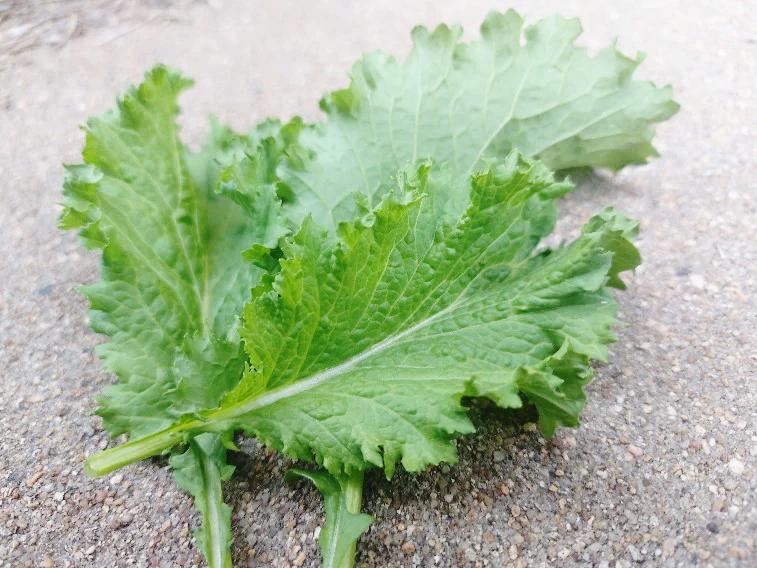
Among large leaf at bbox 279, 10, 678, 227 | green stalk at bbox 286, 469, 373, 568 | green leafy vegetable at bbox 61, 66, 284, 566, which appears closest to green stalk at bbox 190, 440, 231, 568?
green leafy vegetable at bbox 61, 66, 284, 566

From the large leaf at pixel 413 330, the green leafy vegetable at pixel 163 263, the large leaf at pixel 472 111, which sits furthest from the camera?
the large leaf at pixel 472 111

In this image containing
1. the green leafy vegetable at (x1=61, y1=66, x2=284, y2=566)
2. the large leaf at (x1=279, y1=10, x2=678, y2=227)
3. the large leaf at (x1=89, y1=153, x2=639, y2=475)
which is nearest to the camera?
the large leaf at (x1=89, y1=153, x2=639, y2=475)

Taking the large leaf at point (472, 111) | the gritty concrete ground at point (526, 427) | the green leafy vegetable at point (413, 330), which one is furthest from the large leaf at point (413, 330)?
the large leaf at point (472, 111)

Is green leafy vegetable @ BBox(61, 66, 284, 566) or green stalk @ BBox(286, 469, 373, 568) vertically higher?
green leafy vegetable @ BBox(61, 66, 284, 566)

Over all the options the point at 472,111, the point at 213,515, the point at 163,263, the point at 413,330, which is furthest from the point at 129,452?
the point at 472,111

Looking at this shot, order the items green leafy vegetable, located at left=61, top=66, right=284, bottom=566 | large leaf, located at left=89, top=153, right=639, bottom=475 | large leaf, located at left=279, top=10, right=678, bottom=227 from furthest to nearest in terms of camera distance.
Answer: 1. large leaf, located at left=279, top=10, right=678, bottom=227
2. green leafy vegetable, located at left=61, top=66, right=284, bottom=566
3. large leaf, located at left=89, top=153, right=639, bottom=475

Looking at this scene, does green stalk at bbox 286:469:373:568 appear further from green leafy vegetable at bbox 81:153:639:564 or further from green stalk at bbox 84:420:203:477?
green stalk at bbox 84:420:203:477

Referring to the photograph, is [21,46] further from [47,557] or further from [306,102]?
[47,557]

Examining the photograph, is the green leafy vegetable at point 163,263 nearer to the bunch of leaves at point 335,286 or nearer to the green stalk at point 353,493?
the bunch of leaves at point 335,286
